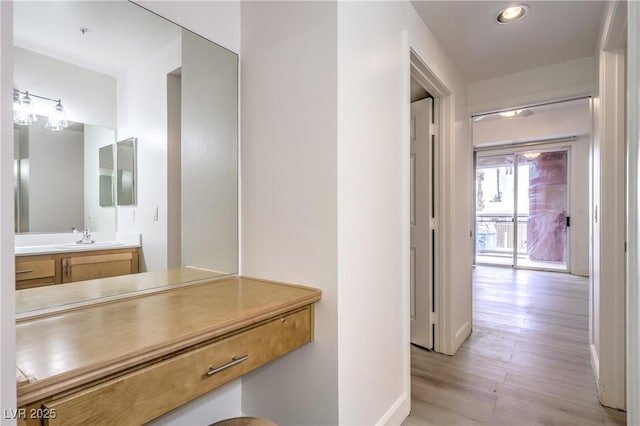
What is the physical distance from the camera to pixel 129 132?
131 cm

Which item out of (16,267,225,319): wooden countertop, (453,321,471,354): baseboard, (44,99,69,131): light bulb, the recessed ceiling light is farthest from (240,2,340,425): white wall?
(453,321,471,354): baseboard

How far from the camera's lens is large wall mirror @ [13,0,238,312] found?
1.08 metres

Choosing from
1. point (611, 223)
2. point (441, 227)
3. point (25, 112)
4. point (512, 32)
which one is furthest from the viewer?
point (441, 227)

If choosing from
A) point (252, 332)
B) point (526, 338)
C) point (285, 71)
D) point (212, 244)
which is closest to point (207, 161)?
point (212, 244)

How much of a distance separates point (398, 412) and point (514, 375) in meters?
1.08

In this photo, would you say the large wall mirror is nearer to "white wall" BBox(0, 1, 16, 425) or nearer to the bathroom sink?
the bathroom sink

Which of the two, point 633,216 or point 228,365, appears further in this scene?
point 633,216

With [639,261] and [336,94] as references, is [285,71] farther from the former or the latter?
[639,261]

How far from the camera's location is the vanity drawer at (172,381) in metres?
0.70

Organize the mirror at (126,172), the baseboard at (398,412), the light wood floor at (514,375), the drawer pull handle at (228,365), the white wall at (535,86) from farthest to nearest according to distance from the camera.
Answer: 1. the white wall at (535,86)
2. the light wood floor at (514,375)
3. the baseboard at (398,412)
4. the mirror at (126,172)
5. the drawer pull handle at (228,365)

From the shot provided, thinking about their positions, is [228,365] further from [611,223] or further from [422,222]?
[611,223]

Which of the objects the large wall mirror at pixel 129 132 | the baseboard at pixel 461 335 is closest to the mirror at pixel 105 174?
the large wall mirror at pixel 129 132

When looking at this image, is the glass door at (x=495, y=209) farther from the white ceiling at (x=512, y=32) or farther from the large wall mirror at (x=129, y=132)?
the large wall mirror at (x=129, y=132)

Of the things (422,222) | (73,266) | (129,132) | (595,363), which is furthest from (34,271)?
(595,363)
